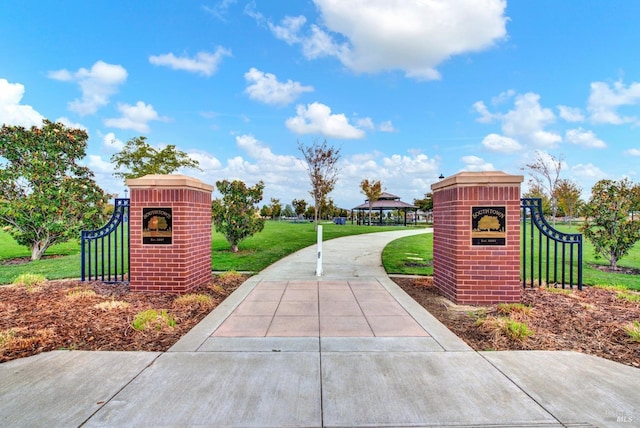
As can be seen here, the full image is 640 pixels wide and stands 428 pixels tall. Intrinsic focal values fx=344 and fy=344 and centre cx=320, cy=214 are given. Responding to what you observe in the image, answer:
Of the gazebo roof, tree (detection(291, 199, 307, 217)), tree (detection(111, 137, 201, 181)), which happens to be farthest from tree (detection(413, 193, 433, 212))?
tree (detection(111, 137, 201, 181))

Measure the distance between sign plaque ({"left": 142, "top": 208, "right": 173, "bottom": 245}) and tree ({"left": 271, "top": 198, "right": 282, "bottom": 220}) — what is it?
49859 mm

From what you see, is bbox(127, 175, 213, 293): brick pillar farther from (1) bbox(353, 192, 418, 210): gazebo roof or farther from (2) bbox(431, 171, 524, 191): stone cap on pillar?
(1) bbox(353, 192, 418, 210): gazebo roof

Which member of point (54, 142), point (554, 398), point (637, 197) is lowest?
point (554, 398)

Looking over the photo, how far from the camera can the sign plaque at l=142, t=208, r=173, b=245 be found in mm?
6164

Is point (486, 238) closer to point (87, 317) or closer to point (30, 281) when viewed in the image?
point (87, 317)

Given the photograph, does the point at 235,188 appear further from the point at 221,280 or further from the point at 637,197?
the point at 637,197

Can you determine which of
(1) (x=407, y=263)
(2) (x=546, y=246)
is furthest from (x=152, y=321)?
(2) (x=546, y=246)

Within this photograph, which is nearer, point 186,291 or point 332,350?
point 332,350

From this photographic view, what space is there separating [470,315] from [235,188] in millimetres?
8784

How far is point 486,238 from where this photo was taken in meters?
5.62

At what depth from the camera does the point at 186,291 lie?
245 inches

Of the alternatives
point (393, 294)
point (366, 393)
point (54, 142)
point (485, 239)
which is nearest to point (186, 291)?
point (393, 294)

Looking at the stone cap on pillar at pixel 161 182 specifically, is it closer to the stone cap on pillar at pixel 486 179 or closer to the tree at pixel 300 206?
the stone cap on pillar at pixel 486 179

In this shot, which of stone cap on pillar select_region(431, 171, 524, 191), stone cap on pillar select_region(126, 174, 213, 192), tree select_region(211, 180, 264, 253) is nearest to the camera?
stone cap on pillar select_region(431, 171, 524, 191)
